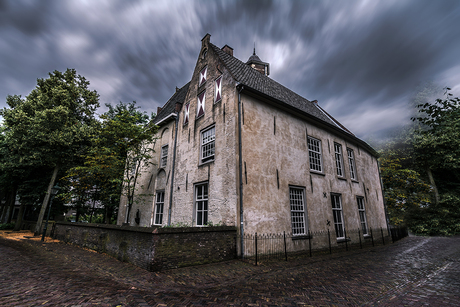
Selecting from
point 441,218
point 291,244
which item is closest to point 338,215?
point 291,244

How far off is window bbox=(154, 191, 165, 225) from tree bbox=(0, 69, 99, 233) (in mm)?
10253

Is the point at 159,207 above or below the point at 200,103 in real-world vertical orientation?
below

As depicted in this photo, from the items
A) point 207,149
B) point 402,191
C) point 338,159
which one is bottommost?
point 402,191

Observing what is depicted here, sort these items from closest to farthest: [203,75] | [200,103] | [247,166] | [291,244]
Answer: [247,166] → [291,244] → [200,103] → [203,75]

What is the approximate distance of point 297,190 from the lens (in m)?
10.9

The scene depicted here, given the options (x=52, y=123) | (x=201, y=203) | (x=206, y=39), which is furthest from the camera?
(x=52, y=123)

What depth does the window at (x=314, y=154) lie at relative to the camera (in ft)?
40.6

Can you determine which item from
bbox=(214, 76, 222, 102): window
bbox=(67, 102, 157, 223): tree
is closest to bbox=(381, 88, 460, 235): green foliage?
bbox=(214, 76, 222, 102): window

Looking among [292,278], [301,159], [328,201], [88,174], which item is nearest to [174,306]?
[292,278]

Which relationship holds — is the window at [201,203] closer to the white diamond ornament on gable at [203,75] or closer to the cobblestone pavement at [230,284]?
the cobblestone pavement at [230,284]

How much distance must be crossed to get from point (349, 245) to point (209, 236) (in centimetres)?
956

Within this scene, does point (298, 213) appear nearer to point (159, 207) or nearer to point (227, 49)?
point (159, 207)

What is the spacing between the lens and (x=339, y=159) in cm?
1459

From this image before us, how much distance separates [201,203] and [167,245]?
4236 millimetres
